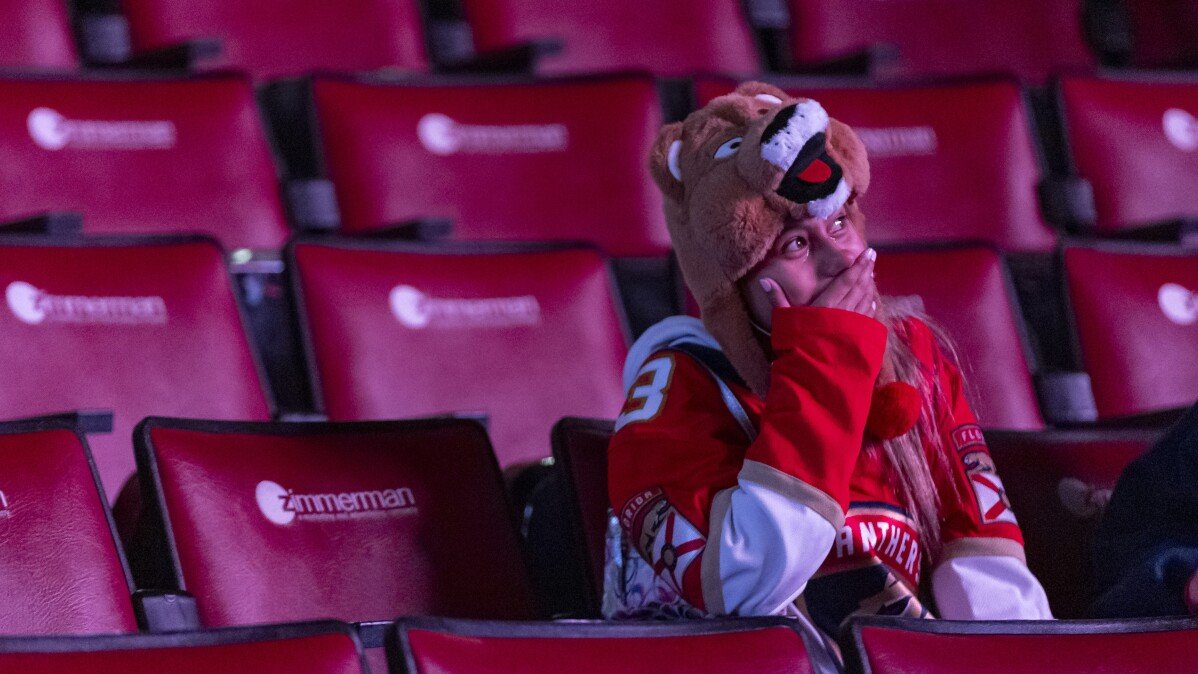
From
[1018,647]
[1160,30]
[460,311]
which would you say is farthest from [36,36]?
[1160,30]

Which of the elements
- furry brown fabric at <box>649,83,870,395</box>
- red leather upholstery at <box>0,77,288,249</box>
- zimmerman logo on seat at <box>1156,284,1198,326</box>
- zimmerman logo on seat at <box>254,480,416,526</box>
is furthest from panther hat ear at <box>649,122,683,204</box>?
zimmerman logo on seat at <box>1156,284,1198,326</box>

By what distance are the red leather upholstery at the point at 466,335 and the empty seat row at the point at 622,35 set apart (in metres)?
0.35

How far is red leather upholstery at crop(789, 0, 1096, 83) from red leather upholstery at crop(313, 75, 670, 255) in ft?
1.13

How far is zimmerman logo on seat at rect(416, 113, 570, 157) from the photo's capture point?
4.63 feet

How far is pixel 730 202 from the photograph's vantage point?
89cm

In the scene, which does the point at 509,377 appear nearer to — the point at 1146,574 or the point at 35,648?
the point at 1146,574

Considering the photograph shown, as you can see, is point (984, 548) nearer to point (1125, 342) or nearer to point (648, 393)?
point (648, 393)

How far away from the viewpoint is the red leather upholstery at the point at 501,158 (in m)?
1.39

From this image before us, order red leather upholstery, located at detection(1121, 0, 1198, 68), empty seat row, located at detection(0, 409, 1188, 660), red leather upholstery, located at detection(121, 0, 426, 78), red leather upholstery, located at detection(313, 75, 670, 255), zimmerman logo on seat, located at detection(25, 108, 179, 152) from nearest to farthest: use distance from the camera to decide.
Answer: empty seat row, located at detection(0, 409, 1188, 660) → zimmerman logo on seat, located at detection(25, 108, 179, 152) → red leather upholstery, located at detection(313, 75, 670, 255) → red leather upholstery, located at detection(121, 0, 426, 78) → red leather upholstery, located at detection(1121, 0, 1198, 68)

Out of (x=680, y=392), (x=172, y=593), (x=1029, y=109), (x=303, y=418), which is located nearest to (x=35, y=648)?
(x=172, y=593)

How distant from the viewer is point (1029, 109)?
64.7 inches

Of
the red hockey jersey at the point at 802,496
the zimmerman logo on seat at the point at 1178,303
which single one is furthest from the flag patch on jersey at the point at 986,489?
the zimmerman logo on seat at the point at 1178,303

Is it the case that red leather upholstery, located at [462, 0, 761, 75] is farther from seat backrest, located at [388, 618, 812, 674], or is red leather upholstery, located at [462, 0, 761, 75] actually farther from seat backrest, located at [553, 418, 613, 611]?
seat backrest, located at [388, 618, 812, 674]

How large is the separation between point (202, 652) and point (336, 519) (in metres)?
0.31
